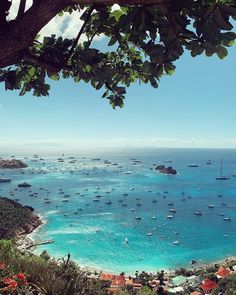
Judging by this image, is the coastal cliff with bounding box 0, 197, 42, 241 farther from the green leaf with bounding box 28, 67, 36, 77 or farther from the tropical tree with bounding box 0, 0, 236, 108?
the tropical tree with bounding box 0, 0, 236, 108

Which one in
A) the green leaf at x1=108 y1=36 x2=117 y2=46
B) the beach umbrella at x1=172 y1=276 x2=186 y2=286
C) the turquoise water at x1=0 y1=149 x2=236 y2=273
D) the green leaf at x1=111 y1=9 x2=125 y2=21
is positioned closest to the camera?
the green leaf at x1=111 y1=9 x2=125 y2=21

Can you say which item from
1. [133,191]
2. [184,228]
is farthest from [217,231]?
[133,191]

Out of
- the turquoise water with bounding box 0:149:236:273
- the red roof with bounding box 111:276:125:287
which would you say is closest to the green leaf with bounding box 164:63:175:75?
the red roof with bounding box 111:276:125:287

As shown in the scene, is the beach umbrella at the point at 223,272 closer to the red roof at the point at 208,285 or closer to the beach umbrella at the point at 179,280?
the red roof at the point at 208,285

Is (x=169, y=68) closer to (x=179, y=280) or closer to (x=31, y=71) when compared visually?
(x=31, y=71)

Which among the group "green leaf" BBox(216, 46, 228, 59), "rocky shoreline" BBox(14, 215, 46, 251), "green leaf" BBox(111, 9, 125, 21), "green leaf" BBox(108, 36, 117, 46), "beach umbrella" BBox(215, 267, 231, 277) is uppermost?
"green leaf" BBox(111, 9, 125, 21)

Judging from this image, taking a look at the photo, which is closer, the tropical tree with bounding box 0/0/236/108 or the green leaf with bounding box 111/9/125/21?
the tropical tree with bounding box 0/0/236/108

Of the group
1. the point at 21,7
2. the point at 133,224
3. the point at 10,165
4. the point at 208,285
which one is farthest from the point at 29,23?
the point at 10,165

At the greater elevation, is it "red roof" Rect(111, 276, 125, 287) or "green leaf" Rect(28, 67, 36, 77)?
"green leaf" Rect(28, 67, 36, 77)

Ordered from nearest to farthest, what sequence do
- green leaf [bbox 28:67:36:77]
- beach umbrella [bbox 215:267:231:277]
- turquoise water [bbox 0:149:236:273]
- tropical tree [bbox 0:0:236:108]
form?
tropical tree [bbox 0:0:236:108] < green leaf [bbox 28:67:36:77] < beach umbrella [bbox 215:267:231:277] < turquoise water [bbox 0:149:236:273]
